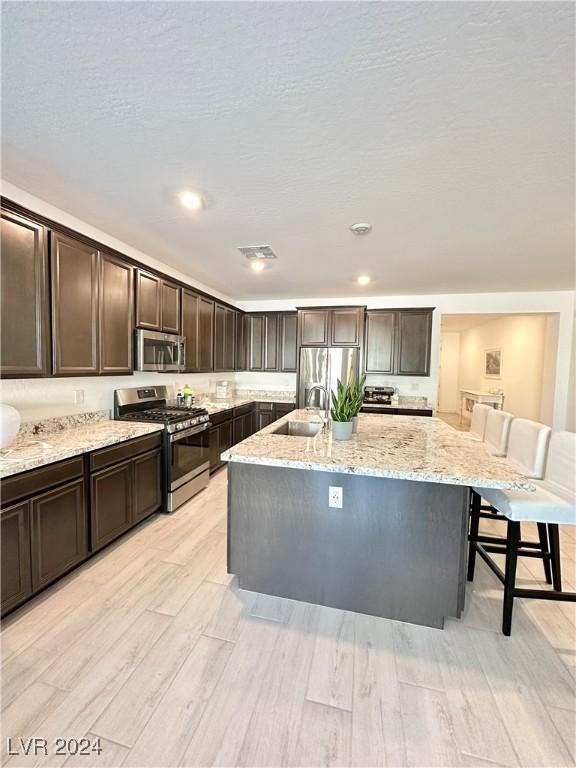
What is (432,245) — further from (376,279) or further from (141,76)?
(141,76)

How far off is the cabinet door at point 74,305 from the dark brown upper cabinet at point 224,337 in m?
2.02

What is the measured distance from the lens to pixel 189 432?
3225mm

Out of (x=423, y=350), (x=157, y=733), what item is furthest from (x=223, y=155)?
(x=423, y=350)

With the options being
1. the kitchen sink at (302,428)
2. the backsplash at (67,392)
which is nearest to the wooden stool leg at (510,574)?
the kitchen sink at (302,428)

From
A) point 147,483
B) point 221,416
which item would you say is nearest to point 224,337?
point 221,416

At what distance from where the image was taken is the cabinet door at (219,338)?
4.47 metres

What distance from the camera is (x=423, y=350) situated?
15.7 feet

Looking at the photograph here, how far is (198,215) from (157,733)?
2.90 meters

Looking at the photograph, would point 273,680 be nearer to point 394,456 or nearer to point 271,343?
point 394,456

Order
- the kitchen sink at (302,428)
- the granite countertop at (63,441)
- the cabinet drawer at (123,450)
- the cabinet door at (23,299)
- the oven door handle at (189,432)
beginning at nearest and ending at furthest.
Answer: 1. the granite countertop at (63,441)
2. the cabinet door at (23,299)
3. the cabinet drawer at (123,450)
4. the kitchen sink at (302,428)
5. the oven door handle at (189,432)

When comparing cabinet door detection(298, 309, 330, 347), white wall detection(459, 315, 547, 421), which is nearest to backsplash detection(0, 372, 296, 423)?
cabinet door detection(298, 309, 330, 347)

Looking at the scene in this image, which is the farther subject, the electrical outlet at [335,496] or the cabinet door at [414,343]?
the cabinet door at [414,343]

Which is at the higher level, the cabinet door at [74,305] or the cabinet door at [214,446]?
the cabinet door at [74,305]

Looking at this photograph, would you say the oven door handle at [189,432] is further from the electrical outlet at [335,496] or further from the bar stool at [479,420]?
the bar stool at [479,420]
